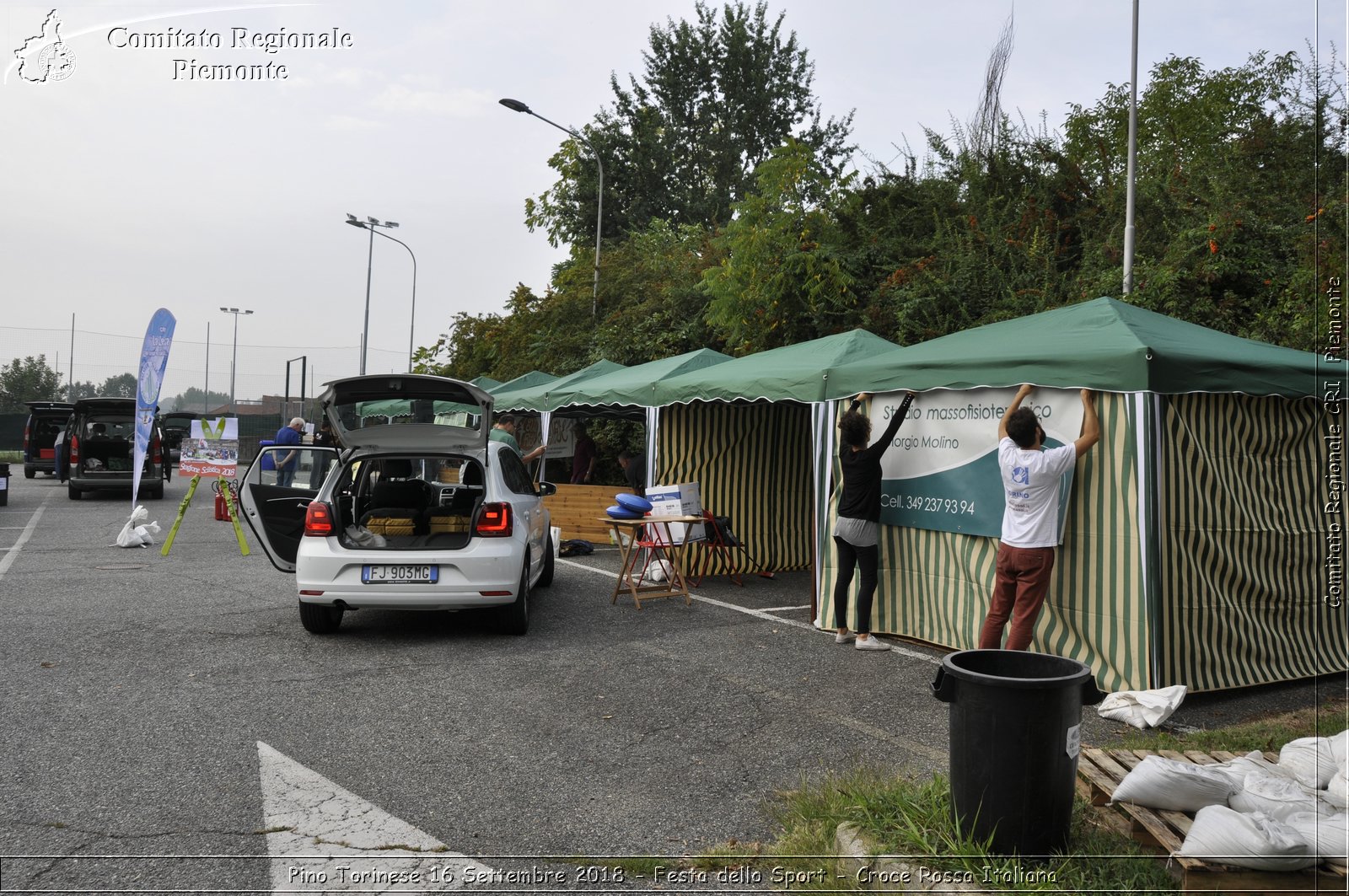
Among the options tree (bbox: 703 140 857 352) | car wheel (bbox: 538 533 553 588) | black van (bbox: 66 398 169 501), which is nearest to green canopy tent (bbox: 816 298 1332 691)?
car wheel (bbox: 538 533 553 588)

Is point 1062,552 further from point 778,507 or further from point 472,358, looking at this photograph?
point 472,358

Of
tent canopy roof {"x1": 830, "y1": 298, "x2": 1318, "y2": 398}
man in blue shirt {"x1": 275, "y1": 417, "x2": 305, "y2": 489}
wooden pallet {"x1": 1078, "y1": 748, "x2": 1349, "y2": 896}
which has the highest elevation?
tent canopy roof {"x1": 830, "y1": 298, "x2": 1318, "y2": 398}

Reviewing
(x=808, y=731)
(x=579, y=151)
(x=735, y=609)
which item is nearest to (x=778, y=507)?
(x=735, y=609)

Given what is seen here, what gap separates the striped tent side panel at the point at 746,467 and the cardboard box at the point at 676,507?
3.34 feet

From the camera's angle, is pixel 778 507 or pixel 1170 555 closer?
pixel 1170 555

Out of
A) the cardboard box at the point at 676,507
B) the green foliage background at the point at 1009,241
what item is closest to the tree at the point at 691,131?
the green foliage background at the point at 1009,241

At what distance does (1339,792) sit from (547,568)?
7.75 meters

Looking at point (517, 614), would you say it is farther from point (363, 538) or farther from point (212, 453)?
point (212, 453)

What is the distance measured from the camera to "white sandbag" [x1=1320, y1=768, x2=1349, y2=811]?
3.47 meters

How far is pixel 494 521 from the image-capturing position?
7.43 metres

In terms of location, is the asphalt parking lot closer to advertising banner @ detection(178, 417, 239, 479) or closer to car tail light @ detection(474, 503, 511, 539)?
car tail light @ detection(474, 503, 511, 539)

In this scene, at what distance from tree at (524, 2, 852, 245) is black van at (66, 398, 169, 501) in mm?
22011

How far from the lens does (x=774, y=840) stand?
3939 mm

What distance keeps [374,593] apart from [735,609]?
3539 mm
